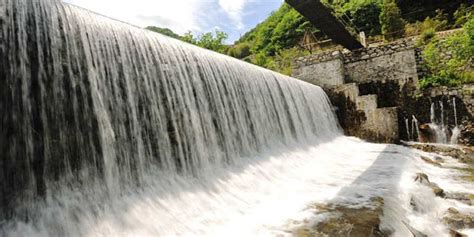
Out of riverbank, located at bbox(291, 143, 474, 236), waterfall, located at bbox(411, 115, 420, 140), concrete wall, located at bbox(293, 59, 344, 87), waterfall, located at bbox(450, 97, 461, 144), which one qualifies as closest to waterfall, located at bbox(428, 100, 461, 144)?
waterfall, located at bbox(450, 97, 461, 144)

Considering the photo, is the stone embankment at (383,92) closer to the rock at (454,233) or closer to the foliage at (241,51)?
the rock at (454,233)

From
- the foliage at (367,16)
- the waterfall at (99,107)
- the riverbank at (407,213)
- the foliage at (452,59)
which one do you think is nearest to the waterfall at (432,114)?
the foliage at (452,59)

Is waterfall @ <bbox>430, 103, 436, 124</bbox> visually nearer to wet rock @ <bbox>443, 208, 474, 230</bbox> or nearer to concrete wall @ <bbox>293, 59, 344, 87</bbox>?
concrete wall @ <bbox>293, 59, 344, 87</bbox>

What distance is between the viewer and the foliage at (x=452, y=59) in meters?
10.5

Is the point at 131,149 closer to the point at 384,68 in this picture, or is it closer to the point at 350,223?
the point at 350,223

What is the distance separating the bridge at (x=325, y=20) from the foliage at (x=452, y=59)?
2.87m

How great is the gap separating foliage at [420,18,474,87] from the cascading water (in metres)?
6.52

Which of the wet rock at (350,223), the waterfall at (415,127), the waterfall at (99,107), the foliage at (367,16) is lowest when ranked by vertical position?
the wet rock at (350,223)

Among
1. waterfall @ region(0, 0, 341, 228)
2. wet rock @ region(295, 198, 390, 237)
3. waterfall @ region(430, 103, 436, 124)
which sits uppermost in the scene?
waterfall @ region(0, 0, 341, 228)

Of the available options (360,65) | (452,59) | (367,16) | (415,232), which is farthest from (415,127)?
(367,16)

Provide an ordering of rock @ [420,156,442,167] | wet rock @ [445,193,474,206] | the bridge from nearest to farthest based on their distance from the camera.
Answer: wet rock @ [445,193,474,206]
rock @ [420,156,442,167]
the bridge

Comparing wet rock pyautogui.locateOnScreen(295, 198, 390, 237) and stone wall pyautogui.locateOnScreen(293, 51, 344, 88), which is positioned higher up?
stone wall pyautogui.locateOnScreen(293, 51, 344, 88)

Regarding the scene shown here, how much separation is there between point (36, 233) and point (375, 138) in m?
9.89

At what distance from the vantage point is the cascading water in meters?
2.62
